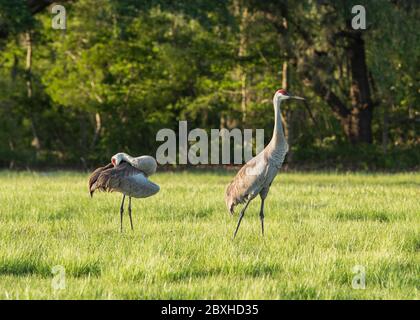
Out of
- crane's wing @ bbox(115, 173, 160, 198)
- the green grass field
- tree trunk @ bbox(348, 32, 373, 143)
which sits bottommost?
the green grass field

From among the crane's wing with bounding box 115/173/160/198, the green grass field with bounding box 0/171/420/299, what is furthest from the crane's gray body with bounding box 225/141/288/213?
the crane's wing with bounding box 115/173/160/198

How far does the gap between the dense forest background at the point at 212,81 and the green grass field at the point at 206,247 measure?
10.9m

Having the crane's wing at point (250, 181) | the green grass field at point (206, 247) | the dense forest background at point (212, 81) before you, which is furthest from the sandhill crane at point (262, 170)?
the dense forest background at point (212, 81)

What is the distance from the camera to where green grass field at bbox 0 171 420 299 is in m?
7.30

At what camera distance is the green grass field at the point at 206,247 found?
7.30 m

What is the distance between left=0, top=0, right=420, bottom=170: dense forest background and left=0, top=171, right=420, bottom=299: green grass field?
10.9 meters

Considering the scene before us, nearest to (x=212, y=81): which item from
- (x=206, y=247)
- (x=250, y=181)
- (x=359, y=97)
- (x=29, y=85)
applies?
(x=359, y=97)

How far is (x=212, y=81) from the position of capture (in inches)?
1167

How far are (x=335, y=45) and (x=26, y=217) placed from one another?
16.0 m

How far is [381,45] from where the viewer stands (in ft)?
77.2

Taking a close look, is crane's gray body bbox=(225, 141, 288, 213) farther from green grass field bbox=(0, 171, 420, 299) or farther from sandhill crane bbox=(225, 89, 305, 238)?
green grass field bbox=(0, 171, 420, 299)

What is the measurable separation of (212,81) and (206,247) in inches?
812

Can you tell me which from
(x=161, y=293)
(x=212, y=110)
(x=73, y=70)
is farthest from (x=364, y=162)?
(x=161, y=293)

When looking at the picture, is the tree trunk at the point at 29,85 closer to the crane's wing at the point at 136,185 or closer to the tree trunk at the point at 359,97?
the tree trunk at the point at 359,97
